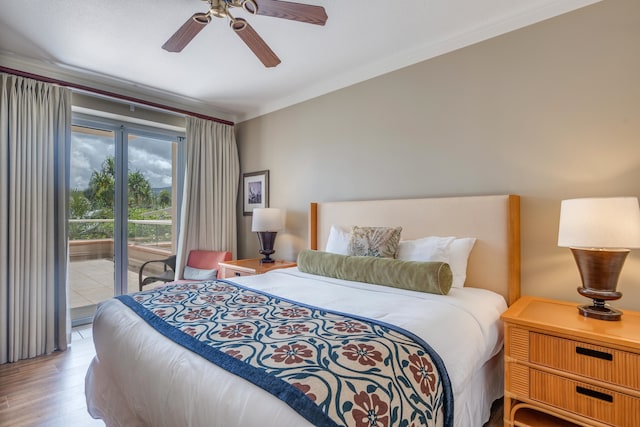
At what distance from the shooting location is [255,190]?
416 centimetres

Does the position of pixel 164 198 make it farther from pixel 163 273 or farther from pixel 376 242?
pixel 376 242

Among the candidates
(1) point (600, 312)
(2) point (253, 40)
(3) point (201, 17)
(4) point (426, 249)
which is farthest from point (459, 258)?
(3) point (201, 17)

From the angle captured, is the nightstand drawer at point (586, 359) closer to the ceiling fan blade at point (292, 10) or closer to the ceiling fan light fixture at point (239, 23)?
the ceiling fan blade at point (292, 10)

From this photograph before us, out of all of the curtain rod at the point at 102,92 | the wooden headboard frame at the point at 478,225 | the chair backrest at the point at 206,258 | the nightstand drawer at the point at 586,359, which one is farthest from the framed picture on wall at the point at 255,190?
the nightstand drawer at the point at 586,359

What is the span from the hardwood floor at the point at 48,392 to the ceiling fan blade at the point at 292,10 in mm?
2459

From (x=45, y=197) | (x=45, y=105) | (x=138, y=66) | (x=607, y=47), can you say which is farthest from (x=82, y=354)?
(x=607, y=47)

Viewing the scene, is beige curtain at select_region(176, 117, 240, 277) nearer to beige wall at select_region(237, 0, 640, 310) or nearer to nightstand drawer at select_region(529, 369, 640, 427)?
beige wall at select_region(237, 0, 640, 310)

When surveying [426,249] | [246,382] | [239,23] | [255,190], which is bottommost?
[246,382]

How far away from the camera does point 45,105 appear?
2.84m

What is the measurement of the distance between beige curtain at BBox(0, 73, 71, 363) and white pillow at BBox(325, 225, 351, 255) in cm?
244

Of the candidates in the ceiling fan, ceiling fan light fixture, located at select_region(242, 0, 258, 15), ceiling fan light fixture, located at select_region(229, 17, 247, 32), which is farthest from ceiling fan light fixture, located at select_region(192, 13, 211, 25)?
ceiling fan light fixture, located at select_region(242, 0, 258, 15)

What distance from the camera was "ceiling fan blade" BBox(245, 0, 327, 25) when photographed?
1691mm

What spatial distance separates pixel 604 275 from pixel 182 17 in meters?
3.00

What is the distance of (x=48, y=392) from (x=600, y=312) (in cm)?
342
